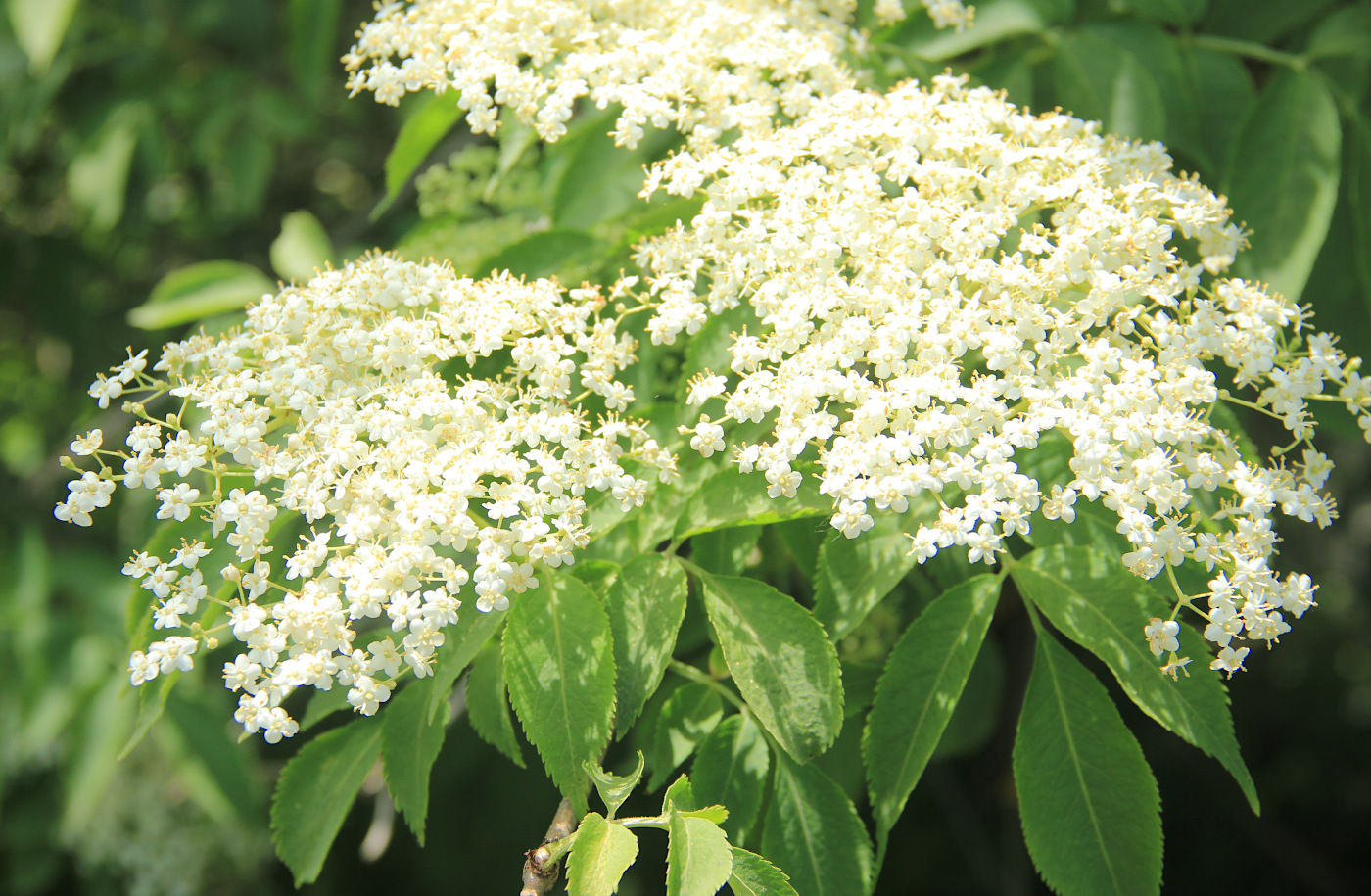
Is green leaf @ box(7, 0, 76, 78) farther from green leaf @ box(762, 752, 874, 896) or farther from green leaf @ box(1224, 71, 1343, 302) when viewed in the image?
green leaf @ box(1224, 71, 1343, 302)

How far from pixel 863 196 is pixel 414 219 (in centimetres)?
298

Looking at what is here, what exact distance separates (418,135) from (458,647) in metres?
1.72

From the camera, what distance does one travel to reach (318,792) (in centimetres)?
212

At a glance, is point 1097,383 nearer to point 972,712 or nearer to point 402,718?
point 402,718

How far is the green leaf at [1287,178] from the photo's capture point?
2275 mm

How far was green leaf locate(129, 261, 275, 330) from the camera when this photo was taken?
3236mm

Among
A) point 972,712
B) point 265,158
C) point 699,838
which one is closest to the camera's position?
point 699,838

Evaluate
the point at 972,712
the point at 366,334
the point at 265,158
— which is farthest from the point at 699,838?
the point at 265,158

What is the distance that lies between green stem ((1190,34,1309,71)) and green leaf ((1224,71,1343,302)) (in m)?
0.04

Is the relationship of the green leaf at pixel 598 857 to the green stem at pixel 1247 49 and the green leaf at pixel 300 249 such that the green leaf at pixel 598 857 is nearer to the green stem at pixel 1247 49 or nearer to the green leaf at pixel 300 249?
the green leaf at pixel 300 249

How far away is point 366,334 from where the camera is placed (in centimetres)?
194

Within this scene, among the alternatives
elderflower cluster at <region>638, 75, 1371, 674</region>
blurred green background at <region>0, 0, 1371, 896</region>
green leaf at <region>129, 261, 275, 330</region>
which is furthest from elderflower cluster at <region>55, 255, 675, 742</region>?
green leaf at <region>129, 261, 275, 330</region>

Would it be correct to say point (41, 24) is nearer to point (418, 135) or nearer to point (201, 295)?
point (201, 295)

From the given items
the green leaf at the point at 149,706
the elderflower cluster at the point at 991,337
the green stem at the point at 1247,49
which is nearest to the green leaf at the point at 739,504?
the elderflower cluster at the point at 991,337
